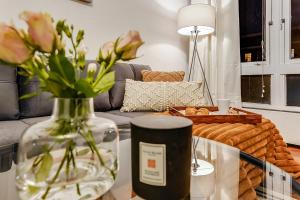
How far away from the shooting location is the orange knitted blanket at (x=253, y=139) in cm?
120

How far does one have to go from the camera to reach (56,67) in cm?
44

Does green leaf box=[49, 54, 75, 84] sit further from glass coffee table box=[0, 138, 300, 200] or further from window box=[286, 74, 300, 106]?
window box=[286, 74, 300, 106]

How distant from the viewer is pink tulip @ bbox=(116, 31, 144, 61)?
0.47 m

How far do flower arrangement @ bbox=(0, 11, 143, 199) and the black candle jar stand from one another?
10 centimetres

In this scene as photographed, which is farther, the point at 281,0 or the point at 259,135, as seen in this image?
the point at 281,0

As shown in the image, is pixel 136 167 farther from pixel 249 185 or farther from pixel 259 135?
pixel 259 135

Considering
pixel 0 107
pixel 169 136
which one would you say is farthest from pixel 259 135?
pixel 0 107

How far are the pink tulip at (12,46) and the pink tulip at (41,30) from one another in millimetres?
22

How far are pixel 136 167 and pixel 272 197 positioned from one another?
0.47 meters

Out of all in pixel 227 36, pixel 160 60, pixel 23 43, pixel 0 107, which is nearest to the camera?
pixel 23 43

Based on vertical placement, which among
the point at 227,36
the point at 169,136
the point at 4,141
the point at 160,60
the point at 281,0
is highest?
the point at 281,0

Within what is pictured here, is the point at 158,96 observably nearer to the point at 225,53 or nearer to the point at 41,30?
the point at 225,53

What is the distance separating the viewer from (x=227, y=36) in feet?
9.37

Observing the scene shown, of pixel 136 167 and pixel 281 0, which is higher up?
pixel 281 0
